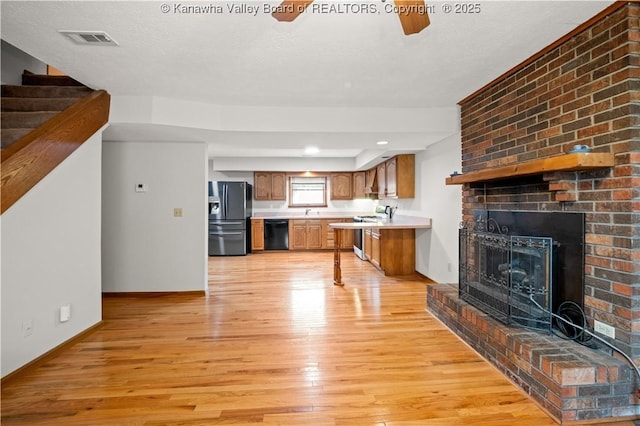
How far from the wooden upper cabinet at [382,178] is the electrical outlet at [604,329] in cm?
427

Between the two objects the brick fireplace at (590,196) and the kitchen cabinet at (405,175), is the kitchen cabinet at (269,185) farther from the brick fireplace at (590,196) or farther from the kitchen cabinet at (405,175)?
the brick fireplace at (590,196)

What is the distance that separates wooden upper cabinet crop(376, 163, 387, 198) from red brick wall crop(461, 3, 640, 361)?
3.44 meters

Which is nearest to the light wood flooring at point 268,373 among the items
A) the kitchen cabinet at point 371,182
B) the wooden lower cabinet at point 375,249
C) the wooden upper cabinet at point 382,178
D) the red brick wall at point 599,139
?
the red brick wall at point 599,139

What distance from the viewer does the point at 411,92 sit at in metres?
3.12

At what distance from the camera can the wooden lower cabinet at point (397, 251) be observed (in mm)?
5125

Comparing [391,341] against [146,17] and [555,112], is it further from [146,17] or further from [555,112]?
[146,17]

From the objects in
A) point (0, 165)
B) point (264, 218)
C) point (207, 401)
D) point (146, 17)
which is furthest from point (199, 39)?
point (264, 218)

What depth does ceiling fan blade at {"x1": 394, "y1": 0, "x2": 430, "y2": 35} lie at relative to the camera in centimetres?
130

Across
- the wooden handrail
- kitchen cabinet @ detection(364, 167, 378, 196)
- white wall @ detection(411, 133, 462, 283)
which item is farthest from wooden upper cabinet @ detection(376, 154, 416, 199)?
the wooden handrail

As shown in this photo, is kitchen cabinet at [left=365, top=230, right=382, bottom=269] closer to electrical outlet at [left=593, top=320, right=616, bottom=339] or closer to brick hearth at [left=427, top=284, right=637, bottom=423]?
brick hearth at [left=427, top=284, right=637, bottom=423]

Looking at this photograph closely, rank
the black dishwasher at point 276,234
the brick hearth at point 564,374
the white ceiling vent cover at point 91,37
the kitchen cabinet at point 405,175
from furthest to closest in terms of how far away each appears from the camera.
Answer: the black dishwasher at point 276,234 < the kitchen cabinet at point 405,175 < the white ceiling vent cover at point 91,37 < the brick hearth at point 564,374

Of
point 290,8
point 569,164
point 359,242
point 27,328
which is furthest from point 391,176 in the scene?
point 27,328

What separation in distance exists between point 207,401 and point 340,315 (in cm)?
166

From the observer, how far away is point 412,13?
135cm
